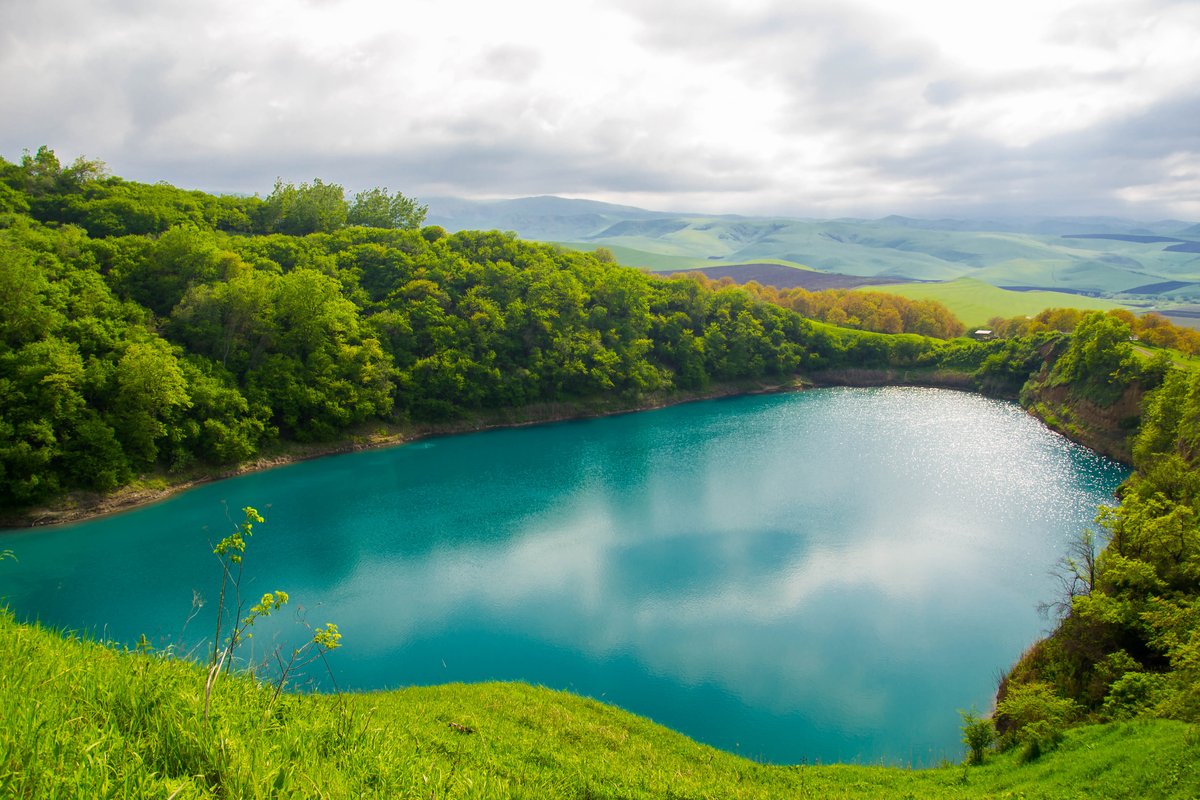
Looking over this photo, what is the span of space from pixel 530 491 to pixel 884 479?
1966cm

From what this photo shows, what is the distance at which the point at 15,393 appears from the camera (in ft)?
91.1

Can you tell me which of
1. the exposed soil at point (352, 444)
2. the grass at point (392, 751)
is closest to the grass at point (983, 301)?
the exposed soil at point (352, 444)

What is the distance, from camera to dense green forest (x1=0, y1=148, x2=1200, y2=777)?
633 inches

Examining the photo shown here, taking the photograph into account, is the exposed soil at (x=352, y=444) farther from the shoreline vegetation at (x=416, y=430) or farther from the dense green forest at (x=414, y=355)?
the dense green forest at (x=414, y=355)

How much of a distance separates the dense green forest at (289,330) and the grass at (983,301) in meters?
65.0

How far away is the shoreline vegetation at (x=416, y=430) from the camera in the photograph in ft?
93.5

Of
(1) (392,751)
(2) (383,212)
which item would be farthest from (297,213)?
(1) (392,751)

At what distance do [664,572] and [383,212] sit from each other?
2239 inches

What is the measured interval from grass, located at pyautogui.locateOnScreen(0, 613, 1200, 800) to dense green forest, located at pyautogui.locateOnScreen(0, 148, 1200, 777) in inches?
88.9

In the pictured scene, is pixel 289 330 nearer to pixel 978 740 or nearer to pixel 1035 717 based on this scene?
pixel 978 740

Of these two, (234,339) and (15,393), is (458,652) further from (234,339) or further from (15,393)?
(234,339)

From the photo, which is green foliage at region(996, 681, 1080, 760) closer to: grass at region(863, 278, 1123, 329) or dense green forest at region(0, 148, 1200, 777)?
dense green forest at region(0, 148, 1200, 777)

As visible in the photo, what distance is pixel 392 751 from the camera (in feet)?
21.6

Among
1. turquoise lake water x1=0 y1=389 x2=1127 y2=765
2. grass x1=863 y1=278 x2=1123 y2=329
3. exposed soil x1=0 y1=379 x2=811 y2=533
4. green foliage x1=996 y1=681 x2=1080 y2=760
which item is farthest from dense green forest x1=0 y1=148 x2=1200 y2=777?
grass x1=863 y1=278 x2=1123 y2=329
